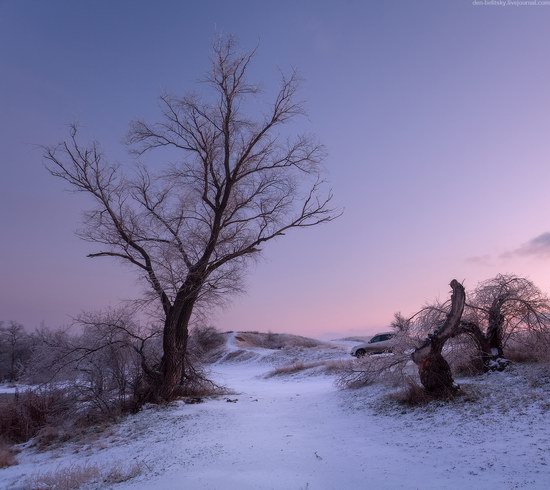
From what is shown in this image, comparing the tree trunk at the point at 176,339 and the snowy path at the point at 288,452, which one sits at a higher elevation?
the tree trunk at the point at 176,339

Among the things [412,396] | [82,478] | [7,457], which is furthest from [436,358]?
[7,457]

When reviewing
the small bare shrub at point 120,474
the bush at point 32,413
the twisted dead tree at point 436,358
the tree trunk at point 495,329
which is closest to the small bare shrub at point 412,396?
the twisted dead tree at point 436,358

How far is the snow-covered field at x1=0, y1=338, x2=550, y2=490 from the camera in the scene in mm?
6387

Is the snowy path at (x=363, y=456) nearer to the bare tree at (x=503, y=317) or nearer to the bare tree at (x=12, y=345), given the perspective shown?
the bare tree at (x=503, y=317)

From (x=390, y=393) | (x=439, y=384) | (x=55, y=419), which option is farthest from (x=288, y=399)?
(x=55, y=419)

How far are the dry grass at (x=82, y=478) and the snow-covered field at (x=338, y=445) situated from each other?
0.64ft

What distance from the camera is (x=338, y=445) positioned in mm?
8320

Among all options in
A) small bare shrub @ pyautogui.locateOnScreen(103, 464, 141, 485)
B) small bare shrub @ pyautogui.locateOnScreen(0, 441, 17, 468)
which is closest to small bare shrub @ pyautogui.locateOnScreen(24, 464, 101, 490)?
small bare shrub @ pyautogui.locateOnScreen(103, 464, 141, 485)

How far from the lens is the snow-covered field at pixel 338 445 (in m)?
6.39

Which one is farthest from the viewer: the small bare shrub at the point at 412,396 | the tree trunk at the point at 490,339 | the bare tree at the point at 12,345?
the bare tree at the point at 12,345

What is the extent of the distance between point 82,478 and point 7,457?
17.5 feet

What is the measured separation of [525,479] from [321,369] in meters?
17.1

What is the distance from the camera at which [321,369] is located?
22484 mm

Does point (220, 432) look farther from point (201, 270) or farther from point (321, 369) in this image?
point (321, 369)
